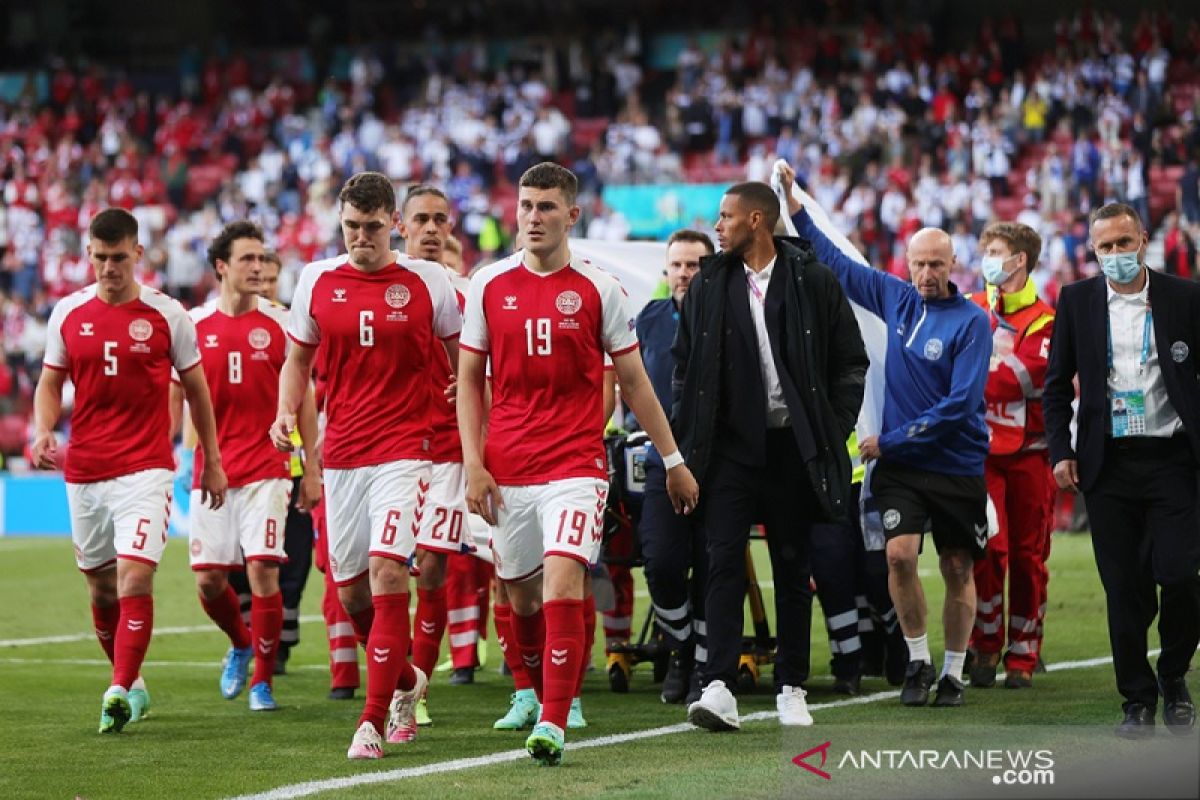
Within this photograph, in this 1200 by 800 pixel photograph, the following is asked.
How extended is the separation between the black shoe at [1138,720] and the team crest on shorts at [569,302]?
2710mm

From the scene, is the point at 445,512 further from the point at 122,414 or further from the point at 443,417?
the point at 122,414

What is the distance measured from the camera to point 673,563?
9.21 m

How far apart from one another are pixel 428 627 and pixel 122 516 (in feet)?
4.86

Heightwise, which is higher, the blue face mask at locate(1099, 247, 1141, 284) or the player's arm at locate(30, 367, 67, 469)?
the blue face mask at locate(1099, 247, 1141, 284)

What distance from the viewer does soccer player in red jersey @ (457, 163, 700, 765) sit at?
24.2ft

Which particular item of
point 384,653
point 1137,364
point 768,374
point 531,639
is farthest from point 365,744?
point 1137,364

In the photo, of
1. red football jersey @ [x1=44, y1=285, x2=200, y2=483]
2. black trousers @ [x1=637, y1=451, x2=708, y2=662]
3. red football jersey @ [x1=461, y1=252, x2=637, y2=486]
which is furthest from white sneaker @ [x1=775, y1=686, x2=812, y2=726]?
red football jersey @ [x1=44, y1=285, x2=200, y2=483]

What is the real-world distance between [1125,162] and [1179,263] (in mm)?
2610

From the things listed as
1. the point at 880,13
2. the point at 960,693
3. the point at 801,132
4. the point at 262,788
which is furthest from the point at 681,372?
the point at 880,13

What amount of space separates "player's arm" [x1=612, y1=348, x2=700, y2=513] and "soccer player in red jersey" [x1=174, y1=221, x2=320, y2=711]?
2.49m

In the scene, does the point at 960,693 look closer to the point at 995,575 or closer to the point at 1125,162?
the point at 995,575

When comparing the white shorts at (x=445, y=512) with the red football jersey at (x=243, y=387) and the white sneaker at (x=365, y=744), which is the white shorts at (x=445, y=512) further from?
the red football jersey at (x=243, y=387)

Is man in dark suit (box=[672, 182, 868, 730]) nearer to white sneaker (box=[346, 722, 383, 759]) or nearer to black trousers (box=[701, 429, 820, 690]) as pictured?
black trousers (box=[701, 429, 820, 690])

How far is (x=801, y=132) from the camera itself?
3088cm
